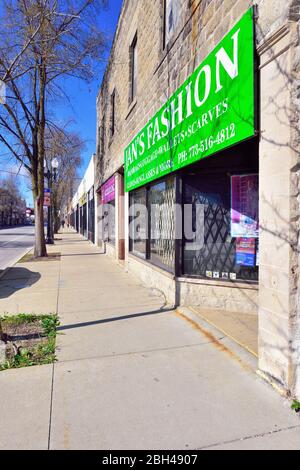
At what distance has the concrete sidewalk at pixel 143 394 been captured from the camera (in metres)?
2.59

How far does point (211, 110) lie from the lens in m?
4.51

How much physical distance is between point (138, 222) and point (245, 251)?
14.7 ft

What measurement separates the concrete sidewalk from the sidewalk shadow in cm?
279

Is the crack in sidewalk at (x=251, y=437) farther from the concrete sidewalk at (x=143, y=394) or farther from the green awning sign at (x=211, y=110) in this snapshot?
the green awning sign at (x=211, y=110)

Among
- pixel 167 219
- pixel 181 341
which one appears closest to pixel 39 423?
pixel 181 341

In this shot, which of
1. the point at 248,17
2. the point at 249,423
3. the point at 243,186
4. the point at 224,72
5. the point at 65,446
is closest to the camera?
the point at 65,446

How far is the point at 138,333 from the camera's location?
4.84 metres

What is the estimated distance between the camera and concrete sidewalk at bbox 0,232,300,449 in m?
2.59

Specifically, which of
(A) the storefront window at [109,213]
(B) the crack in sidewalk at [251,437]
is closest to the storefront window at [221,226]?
(B) the crack in sidewalk at [251,437]

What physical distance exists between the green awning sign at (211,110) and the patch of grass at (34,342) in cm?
316

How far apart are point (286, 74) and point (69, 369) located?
139 inches

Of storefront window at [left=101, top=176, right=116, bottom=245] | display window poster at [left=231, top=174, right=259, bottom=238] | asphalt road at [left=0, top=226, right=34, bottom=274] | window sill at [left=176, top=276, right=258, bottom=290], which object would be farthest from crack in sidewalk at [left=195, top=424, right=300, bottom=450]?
asphalt road at [left=0, top=226, right=34, bottom=274]

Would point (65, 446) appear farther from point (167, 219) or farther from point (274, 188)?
point (167, 219)

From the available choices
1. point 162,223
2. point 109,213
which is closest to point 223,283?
point 162,223
